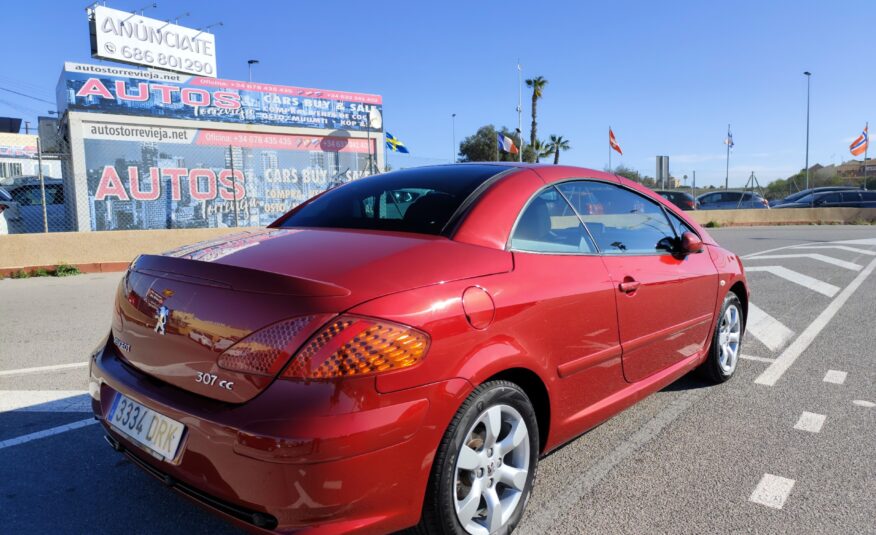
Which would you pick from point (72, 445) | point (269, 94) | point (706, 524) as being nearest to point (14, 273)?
point (72, 445)

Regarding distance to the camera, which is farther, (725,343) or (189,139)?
(189,139)

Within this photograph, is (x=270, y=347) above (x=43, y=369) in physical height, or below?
above

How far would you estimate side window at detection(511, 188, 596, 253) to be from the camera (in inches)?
102

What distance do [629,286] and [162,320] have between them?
214 centimetres

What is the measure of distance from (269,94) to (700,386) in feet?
68.8

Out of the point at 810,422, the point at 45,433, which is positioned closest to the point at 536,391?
the point at 810,422

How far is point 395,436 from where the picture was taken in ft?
6.08

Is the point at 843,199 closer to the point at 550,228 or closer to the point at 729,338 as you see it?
the point at 729,338

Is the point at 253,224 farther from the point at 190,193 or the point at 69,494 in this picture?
the point at 69,494

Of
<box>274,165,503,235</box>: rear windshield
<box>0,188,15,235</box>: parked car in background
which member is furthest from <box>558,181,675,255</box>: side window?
<box>0,188,15,235</box>: parked car in background

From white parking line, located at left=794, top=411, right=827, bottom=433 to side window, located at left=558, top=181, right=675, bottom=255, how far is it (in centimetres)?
131

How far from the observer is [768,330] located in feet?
19.3

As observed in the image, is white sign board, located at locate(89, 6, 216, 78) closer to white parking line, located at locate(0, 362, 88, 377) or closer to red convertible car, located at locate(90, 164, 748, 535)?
white parking line, located at locate(0, 362, 88, 377)

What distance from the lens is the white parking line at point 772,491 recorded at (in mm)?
2646
